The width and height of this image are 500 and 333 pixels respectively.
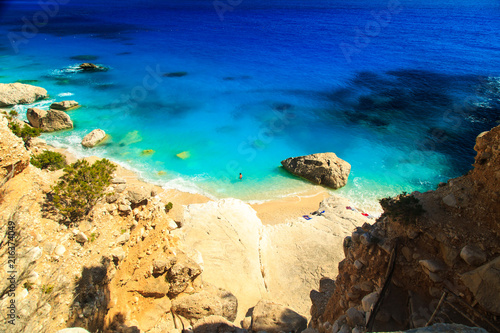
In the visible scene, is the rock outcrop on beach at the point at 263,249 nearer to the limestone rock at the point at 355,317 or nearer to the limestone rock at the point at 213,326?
the limestone rock at the point at 213,326

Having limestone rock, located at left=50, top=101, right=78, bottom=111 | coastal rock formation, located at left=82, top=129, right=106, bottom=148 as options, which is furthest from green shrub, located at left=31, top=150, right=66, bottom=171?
limestone rock, located at left=50, top=101, right=78, bottom=111

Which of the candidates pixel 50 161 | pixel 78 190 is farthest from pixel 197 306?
pixel 50 161

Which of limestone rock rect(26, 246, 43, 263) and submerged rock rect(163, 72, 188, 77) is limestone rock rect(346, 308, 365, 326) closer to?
limestone rock rect(26, 246, 43, 263)

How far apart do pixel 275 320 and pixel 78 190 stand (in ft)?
28.7

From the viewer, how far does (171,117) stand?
116 feet

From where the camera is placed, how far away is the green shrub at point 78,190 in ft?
29.2

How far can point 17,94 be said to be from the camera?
113 ft

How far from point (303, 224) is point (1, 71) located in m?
58.4

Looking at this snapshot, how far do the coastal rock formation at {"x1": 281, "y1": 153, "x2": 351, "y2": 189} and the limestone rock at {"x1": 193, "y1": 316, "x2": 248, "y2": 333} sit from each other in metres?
16.4

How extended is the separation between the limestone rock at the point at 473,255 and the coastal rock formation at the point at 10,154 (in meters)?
13.4

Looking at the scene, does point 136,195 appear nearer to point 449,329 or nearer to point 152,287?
point 152,287

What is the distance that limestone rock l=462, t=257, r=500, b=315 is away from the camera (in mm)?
5582

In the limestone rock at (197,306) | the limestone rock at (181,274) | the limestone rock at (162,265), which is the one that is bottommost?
the limestone rock at (197,306)

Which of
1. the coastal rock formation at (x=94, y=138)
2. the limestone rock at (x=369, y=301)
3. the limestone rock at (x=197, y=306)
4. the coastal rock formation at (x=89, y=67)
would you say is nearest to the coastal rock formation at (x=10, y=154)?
the limestone rock at (x=197, y=306)
